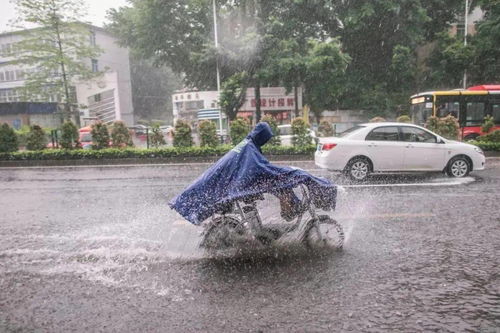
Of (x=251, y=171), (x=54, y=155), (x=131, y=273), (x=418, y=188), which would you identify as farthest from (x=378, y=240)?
(x=54, y=155)

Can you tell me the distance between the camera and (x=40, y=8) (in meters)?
28.2

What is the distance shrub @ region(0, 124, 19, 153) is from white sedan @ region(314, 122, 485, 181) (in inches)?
598

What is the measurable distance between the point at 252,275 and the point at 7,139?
17.9m

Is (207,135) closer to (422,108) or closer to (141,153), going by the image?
(141,153)

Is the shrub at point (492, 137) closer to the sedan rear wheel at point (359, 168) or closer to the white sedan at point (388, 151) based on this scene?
the white sedan at point (388, 151)

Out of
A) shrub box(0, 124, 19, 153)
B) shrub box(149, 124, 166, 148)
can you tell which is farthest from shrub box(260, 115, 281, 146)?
shrub box(0, 124, 19, 153)

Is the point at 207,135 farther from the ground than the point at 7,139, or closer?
closer

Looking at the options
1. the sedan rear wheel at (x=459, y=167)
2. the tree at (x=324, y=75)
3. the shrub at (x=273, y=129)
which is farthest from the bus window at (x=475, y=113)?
the sedan rear wheel at (x=459, y=167)

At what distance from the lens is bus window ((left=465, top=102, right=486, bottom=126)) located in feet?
63.0

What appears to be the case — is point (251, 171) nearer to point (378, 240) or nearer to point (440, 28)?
point (378, 240)

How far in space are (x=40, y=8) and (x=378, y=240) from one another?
31.4 meters

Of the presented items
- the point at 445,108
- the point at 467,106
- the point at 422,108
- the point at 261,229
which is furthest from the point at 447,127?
the point at 261,229

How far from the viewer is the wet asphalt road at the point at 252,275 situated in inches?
133

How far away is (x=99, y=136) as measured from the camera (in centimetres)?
→ 1752
